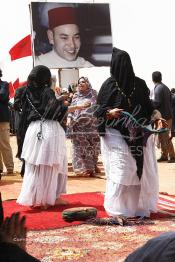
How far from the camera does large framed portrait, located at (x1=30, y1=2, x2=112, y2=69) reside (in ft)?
37.5

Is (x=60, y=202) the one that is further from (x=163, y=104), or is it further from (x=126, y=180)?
(x=163, y=104)

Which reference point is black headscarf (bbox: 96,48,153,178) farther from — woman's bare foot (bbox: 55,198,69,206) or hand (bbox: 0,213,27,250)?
hand (bbox: 0,213,27,250)

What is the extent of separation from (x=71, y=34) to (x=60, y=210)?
24.9 feet

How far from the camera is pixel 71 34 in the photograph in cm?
1266

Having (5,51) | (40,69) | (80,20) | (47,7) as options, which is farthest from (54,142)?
(5,51)

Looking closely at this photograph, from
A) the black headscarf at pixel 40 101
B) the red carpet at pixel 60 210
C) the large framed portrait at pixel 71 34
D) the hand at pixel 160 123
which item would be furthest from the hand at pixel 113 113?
the large framed portrait at pixel 71 34

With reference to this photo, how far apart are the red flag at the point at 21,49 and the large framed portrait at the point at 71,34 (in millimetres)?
201

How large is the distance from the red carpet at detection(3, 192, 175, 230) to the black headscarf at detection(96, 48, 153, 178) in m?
0.71

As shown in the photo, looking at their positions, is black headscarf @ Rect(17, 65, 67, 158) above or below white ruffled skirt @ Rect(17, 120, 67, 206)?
above

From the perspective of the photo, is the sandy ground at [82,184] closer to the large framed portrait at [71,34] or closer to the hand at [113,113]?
the hand at [113,113]

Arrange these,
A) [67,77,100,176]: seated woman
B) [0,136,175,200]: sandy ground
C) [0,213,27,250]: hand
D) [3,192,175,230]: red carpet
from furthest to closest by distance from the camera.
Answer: [67,77,100,176]: seated woman
[0,136,175,200]: sandy ground
[3,192,175,230]: red carpet
[0,213,27,250]: hand

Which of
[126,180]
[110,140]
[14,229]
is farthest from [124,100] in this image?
[14,229]

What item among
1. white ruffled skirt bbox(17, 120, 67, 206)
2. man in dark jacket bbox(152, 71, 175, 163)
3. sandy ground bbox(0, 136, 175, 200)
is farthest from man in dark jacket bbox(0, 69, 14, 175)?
man in dark jacket bbox(152, 71, 175, 163)

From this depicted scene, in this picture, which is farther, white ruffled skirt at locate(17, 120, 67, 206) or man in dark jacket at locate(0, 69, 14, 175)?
man in dark jacket at locate(0, 69, 14, 175)
